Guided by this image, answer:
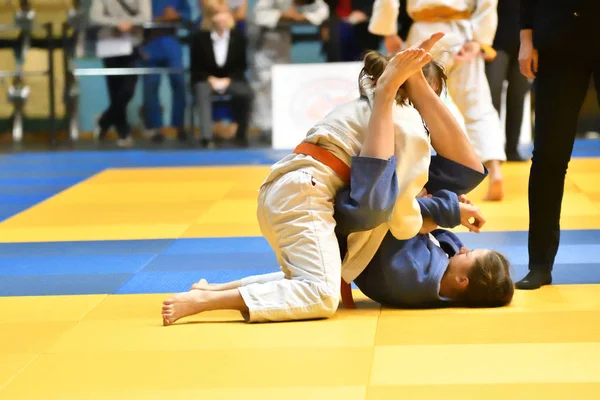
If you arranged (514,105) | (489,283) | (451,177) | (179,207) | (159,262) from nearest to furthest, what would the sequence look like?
(489,283), (451,177), (159,262), (179,207), (514,105)

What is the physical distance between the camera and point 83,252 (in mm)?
6004

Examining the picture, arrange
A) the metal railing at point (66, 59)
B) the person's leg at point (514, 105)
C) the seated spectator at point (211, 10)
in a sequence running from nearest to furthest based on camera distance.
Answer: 1. the person's leg at point (514, 105)
2. the seated spectator at point (211, 10)
3. the metal railing at point (66, 59)

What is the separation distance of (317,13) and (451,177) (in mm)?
8530

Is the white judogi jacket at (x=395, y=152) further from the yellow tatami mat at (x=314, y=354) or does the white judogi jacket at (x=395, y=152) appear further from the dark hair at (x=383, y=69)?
the yellow tatami mat at (x=314, y=354)

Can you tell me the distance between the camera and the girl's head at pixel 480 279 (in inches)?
163

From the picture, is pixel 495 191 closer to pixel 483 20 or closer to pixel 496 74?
pixel 483 20

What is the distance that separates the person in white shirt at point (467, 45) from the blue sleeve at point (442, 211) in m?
3.14

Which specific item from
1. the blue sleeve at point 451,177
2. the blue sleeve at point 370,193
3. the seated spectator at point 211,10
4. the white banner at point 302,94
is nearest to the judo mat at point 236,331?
the blue sleeve at point 370,193

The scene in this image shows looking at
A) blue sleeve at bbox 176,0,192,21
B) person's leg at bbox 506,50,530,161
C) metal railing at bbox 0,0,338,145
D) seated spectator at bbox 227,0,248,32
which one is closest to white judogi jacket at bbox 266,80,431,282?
person's leg at bbox 506,50,530,161

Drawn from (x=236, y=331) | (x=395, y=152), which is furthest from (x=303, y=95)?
(x=236, y=331)

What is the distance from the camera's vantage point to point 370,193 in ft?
13.0

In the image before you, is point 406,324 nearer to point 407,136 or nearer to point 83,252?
point 407,136

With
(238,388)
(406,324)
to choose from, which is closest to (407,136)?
(406,324)

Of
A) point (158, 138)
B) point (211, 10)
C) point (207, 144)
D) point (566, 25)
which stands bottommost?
point (158, 138)
